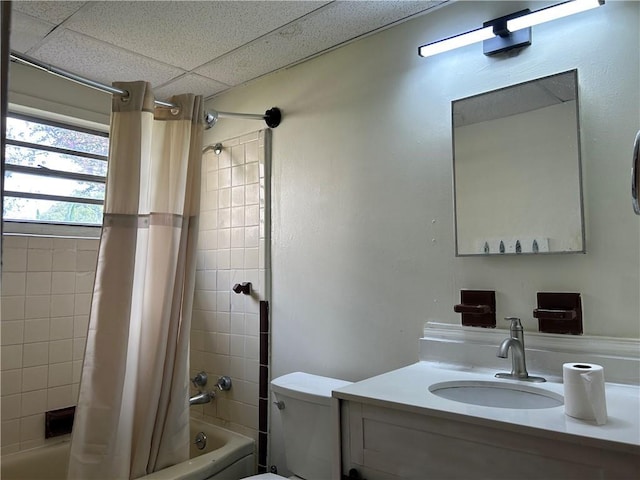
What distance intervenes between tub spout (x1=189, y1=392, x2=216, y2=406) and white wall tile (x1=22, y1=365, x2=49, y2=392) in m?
0.69

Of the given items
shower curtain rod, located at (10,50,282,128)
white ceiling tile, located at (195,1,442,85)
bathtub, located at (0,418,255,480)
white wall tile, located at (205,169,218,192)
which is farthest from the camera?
white wall tile, located at (205,169,218,192)

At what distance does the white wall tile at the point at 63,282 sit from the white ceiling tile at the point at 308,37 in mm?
1222

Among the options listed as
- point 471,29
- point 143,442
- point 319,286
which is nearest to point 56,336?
point 143,442

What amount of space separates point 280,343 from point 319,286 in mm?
374

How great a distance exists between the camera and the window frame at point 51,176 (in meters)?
2.10

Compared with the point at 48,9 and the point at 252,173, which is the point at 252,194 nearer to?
the point at 252,173

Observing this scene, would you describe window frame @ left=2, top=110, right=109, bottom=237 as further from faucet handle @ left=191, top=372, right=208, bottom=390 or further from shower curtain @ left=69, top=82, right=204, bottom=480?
faucet handle @ left=191, top=372, right=208, bottom=390

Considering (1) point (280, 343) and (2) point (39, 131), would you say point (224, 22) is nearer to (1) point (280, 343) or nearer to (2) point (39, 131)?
(2) point (39, 131)

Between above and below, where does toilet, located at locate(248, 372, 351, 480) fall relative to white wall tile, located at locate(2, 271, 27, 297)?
below

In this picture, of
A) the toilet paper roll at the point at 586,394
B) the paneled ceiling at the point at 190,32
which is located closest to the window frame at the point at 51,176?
the paneled ceiling at the point at 190,32

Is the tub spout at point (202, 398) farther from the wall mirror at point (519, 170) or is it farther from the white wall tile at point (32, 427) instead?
the wall mirror at point (519, 170)

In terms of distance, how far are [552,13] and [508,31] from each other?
0.14 m

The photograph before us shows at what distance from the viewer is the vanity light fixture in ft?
4.44

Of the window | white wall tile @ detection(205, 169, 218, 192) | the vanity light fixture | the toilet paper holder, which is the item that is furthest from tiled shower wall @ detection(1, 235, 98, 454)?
the toilet paper holder
